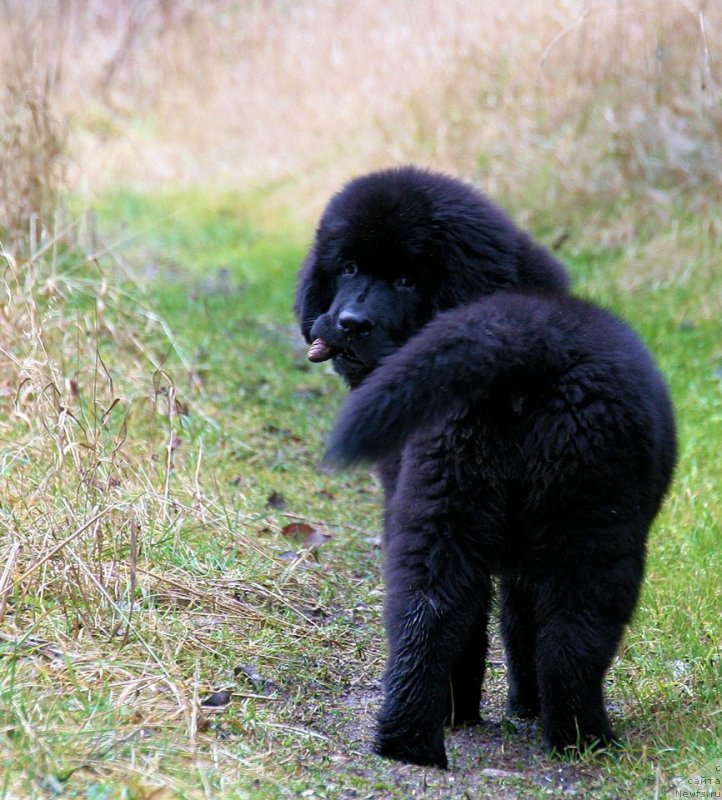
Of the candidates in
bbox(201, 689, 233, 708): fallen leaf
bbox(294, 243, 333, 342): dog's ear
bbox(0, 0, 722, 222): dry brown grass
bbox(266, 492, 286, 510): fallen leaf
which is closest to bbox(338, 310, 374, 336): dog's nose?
bbox(294, 243, 333, 342): dog's ear

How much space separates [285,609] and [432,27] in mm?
7818

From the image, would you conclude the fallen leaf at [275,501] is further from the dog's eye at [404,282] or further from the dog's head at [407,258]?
the dog's eye at [404,282]

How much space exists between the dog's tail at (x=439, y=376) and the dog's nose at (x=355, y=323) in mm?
578

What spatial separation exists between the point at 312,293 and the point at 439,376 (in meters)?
1.19

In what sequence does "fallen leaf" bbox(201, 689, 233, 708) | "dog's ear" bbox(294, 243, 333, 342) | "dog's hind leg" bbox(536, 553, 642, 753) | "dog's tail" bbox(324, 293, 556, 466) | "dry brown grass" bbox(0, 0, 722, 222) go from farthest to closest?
1. "dry brown grass" bbox(0, 0, 722, 222)
2. "dog's ear" bbox(294, 243, 333, 342)
3. "fallen leaf" bbox(201, 689, 233, 708)
4. "dog's hind leg" bbox(536, 553, 642, 753)
5. "dog's tail" bbox(324, 293, 556, 466)

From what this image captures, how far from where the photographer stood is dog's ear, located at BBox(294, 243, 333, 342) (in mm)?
3611

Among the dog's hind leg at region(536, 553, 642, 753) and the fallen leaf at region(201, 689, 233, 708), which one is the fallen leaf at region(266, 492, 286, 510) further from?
the dog's hind leg at region(536, 553, 642, 753)

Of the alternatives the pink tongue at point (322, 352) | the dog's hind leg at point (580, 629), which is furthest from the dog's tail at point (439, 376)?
the pink tongue at point (322, 352)

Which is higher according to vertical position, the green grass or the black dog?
the black dog

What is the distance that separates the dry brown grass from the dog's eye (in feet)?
8.39

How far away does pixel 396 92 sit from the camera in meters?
10.2

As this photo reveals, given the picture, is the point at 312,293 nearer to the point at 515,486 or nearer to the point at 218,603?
the point at 218,603

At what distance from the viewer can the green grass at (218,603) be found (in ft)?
8.52

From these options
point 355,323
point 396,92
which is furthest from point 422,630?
point 396,92
